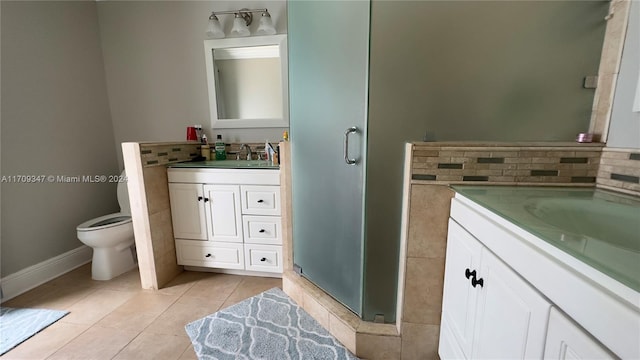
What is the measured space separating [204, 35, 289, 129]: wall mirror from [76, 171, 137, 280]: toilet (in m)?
1.08

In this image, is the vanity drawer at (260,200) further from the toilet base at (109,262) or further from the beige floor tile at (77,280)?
the beige floor tile at (77,280)

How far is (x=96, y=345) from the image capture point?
132 cm

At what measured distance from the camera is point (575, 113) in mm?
967

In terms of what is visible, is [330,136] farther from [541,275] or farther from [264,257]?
[264,257]

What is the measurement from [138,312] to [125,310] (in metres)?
0.10

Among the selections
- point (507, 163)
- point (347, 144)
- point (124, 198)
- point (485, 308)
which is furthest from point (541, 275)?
point (124, 198)

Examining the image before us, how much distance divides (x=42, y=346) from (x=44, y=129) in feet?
4.95

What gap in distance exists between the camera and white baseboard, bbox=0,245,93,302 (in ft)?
5.57

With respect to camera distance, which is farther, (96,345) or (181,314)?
(181,314)

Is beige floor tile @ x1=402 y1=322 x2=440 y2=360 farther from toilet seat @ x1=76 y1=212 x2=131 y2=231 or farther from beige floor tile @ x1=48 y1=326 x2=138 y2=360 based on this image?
toilet seat @ x1=76 y1=212 x2=131 y2=231

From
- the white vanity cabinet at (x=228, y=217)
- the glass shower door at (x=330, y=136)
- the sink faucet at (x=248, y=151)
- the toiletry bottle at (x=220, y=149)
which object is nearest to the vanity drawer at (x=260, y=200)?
the white vanity cabinet at (x=228, y=217)

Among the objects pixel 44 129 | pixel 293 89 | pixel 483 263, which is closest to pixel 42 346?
pixel 44 129

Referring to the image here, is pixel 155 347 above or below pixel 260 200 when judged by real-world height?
below

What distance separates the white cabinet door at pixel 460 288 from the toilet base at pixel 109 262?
2297mm
